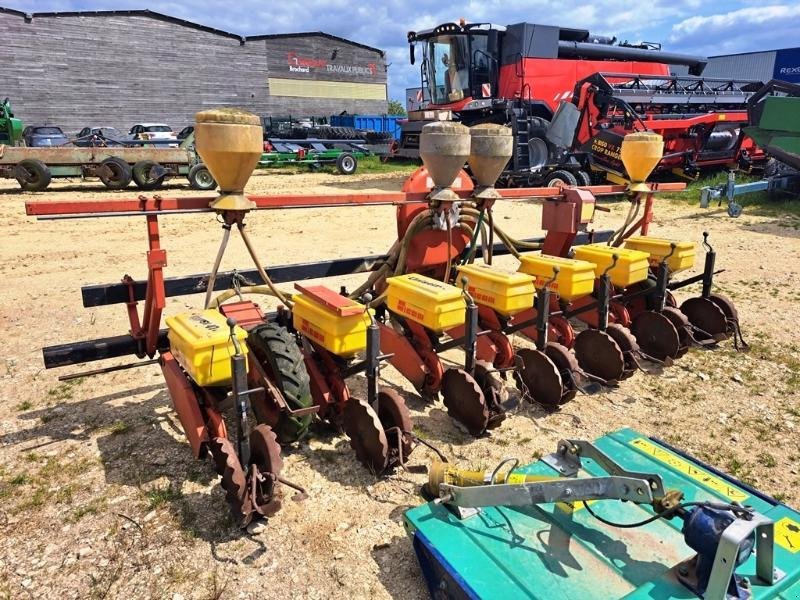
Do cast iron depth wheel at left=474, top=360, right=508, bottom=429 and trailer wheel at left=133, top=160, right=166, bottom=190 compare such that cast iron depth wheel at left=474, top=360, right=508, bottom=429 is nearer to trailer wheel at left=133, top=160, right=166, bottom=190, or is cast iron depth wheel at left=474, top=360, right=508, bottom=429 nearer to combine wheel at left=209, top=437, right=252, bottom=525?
combine wheel at left=209, top=437, right=252, bottom=525

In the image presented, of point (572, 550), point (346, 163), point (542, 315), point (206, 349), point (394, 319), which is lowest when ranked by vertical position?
point (572, 550)

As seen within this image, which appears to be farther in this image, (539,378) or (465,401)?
(539,378)

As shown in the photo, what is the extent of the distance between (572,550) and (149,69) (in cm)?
3043

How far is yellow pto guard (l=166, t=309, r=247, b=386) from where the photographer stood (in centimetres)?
257

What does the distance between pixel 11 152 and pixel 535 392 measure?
536 inches

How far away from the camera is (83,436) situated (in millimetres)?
3322

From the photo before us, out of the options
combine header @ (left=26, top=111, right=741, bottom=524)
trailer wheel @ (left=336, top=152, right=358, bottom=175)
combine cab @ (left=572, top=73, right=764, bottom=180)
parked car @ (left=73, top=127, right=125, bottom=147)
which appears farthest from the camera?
trailer wheel @ (left=336, top=152, right=358, bottom=175)

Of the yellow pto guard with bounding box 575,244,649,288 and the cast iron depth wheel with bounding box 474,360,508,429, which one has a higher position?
the yellow pto guard with bounding box 575,244,649,288

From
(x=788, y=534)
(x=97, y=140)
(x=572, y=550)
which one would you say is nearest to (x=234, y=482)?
(x=572, y=550)

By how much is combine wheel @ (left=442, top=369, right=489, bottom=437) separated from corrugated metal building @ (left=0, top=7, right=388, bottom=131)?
28250 millimetres

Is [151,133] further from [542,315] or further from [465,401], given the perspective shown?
[465,401]

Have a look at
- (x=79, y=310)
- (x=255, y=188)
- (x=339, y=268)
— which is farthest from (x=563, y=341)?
(x=255, y=188)

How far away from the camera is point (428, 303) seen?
321 centimetres

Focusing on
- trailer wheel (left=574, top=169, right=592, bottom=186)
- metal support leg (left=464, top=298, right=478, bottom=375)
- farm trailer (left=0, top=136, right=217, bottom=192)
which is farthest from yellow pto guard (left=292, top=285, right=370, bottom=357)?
farm trailer (left=0, top=136, right=217, bottom=192)
